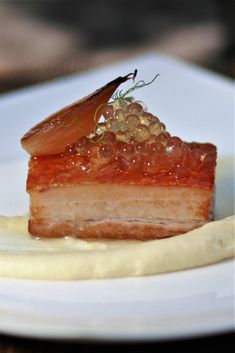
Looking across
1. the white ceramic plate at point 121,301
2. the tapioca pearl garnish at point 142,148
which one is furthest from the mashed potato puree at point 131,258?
the tapioca pearl garnish at point 142,148

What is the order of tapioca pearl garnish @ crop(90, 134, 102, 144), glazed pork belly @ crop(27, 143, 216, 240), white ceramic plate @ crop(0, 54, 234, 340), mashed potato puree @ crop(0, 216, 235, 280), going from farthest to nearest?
tapioca pearl garnish @ crop(90, 134, 102, 144), glazed pork belly @ crop(27, 143, 216, 240), mashed potato puree @ crop(0, 216, 235, 280), white ceramic plate @ crop(0, 54, 234, 340)

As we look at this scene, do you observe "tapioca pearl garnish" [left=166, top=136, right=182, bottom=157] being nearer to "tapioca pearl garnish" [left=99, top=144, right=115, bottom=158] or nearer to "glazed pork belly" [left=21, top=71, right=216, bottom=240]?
"glazed pork belly" [left=21, top=71, right=216, bottom=240]

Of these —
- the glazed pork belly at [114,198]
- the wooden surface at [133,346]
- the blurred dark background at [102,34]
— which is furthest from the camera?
the blurred dark background at [102,34]

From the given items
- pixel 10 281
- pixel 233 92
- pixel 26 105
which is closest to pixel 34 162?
pixel 10 281

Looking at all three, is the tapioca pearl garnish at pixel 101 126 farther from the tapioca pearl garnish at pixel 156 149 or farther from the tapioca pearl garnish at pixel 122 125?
the tapioca pearl garnish at pixel 156 149

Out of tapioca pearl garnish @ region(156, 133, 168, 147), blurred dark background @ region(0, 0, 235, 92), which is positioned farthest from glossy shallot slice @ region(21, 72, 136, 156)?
blurred dark background @ region(0, 0, 235, 92)

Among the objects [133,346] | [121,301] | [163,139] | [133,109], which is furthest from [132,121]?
[133,346]
